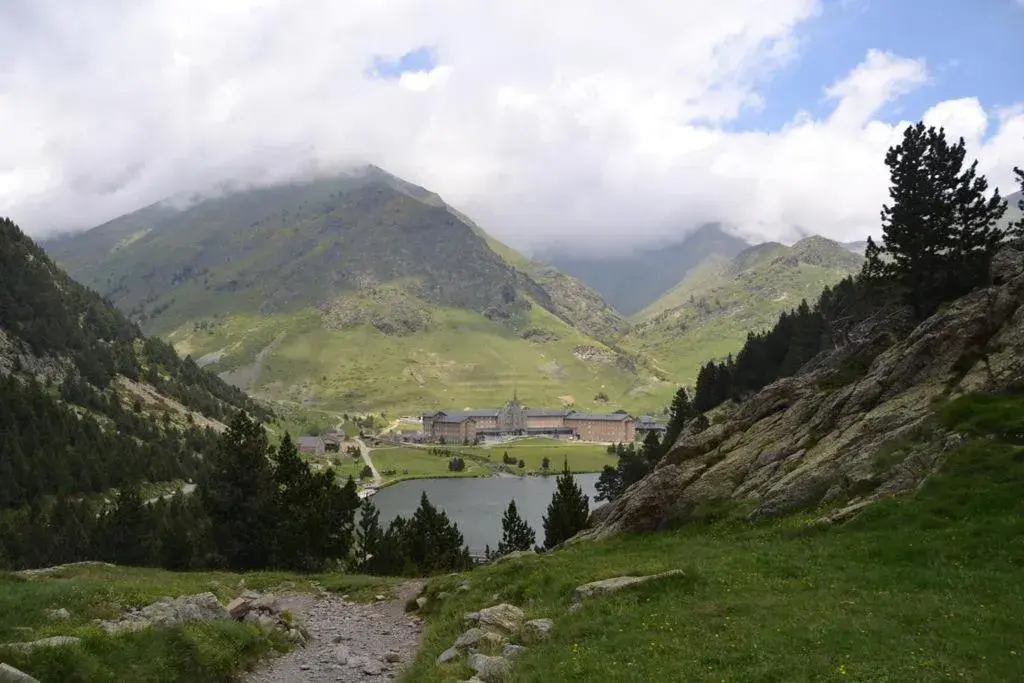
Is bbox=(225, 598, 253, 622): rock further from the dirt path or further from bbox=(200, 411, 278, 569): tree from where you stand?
bbox=(200, 411, 278, 569): tree

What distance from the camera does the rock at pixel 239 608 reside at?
A: 30734 millimetres

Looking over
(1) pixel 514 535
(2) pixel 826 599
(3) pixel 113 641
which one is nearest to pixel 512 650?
(2) pixel 826 599

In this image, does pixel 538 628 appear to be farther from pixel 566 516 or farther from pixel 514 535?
pixel 514 535

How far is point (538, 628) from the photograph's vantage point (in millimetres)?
23203

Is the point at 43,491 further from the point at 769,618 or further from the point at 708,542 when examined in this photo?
the point at 769,618

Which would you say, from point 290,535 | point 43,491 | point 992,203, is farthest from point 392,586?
point 43,491

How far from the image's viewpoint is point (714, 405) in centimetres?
14838

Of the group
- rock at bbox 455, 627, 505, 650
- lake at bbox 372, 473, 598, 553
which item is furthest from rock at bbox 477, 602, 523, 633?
lake at bbox 372, 473, 598, 553

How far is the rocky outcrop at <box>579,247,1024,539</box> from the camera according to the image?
33.4 meters

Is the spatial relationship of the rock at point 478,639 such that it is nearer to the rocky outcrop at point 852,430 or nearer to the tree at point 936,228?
the rocky outcrop at point 852,430

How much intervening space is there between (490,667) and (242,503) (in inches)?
2183

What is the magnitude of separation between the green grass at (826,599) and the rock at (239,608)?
9.43 meters

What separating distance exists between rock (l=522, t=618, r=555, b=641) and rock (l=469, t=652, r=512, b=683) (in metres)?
2.14

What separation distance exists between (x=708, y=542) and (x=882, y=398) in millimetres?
16754
